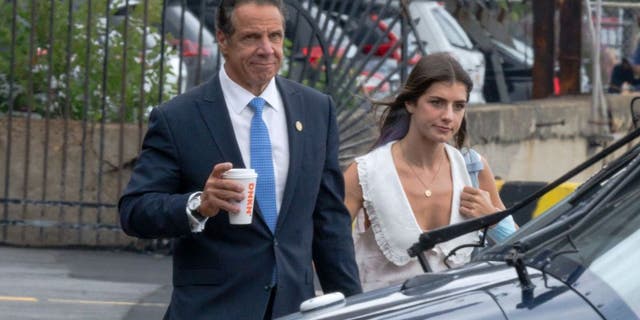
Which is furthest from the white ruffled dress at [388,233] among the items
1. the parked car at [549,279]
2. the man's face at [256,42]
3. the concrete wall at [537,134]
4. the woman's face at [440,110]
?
the concrete wall at [537,134]

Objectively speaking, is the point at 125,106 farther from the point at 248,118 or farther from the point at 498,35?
the point at 498,35

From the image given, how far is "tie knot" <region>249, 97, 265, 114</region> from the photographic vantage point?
451cm

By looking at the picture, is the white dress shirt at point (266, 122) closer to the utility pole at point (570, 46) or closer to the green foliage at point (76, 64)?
the green foliage at point (76, 64)

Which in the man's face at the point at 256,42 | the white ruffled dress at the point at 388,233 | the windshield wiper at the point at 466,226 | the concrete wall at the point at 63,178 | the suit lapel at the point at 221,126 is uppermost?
the man's face at the point at 256,42

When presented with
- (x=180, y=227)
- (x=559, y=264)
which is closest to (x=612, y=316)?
(x=559, y=264)

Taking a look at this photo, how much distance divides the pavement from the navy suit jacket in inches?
161

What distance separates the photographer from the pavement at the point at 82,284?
28.3 feet

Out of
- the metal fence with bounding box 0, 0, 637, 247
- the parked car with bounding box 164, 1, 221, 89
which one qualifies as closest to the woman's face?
the metal fence with bounding box 0, 0, 637, 247

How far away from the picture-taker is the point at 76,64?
418 inches

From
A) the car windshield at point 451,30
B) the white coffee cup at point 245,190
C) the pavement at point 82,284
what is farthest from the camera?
the car windshield at point 451,30

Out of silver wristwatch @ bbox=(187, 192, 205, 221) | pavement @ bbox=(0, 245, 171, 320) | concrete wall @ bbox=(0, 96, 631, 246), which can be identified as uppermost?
silver wristwatch @ bbox=(187, 192, 205, 221)

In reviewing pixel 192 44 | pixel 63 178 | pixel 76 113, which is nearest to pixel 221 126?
pixel 63 178

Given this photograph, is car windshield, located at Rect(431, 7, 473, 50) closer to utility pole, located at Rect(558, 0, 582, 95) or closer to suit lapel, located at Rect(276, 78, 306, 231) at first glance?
utility pole, located at Rect(558, 0, 582, 95)

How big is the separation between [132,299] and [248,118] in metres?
4.83
